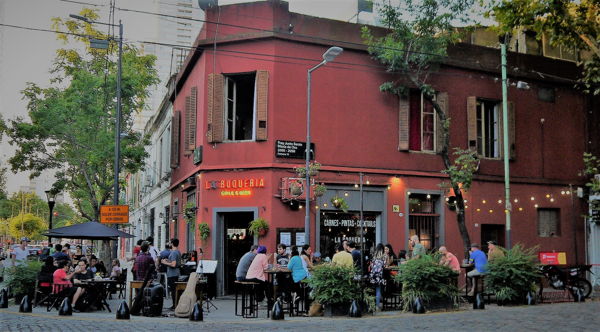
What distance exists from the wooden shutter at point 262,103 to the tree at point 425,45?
3.78 metres

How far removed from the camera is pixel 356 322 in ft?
44.1

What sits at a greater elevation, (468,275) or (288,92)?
(288,92)

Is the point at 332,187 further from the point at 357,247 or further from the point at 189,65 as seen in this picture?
the point at 189,65

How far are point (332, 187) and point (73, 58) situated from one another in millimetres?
16571

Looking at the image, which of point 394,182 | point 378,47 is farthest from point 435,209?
point 378,47

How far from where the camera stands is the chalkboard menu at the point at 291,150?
20797 mm

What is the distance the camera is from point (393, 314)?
50.0 ft

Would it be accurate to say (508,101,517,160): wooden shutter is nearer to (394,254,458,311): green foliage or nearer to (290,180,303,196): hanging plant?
(290,180,303,196): hanging plant

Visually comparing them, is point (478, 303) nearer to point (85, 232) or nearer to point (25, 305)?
point (25, 305)

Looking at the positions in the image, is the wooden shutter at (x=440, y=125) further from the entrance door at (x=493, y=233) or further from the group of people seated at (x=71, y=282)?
the group of people seated at (x=71, y=282)

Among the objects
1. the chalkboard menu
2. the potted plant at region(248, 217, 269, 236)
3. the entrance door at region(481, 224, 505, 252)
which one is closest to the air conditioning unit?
the chalkboard menu

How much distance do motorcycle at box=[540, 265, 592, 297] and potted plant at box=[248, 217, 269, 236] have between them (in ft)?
27.9

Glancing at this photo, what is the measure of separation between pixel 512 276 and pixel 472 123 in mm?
8493

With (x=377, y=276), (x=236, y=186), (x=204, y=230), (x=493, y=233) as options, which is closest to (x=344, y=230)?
(x=236, y=186)
